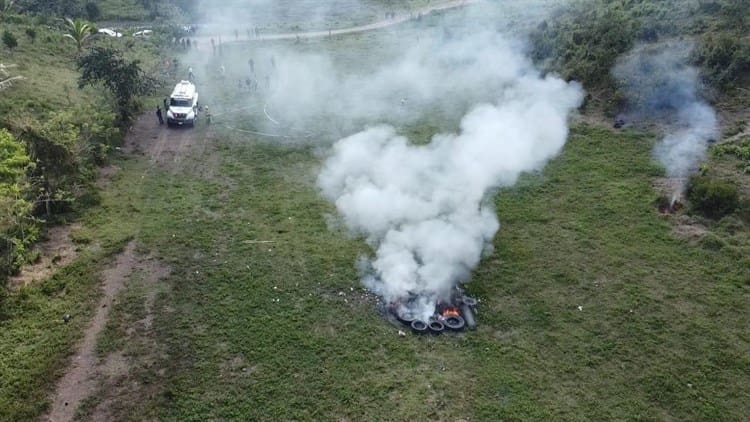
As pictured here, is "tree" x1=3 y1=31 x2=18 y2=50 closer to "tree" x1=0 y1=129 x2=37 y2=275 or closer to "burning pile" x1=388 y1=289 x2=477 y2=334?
"tree" x1=0 y1=129 x2=37 y2=275

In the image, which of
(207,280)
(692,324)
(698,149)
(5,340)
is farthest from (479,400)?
(698,149)

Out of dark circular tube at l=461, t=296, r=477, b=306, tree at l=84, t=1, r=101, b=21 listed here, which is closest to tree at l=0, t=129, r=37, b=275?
dark circular tube at l=461, t=296, r=477, b=306

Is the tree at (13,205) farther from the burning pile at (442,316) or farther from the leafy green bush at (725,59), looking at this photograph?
→ the leafy green bush at (725,59)

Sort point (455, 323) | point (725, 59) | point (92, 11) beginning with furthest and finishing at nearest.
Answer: point (92, 11) → point (725, 59) → point (455, 323)

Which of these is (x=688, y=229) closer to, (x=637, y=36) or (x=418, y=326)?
(x=418, y=326)

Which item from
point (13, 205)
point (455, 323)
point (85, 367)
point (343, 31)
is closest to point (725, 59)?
point (455, 323)

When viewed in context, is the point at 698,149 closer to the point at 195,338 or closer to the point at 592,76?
the point at 592,76
